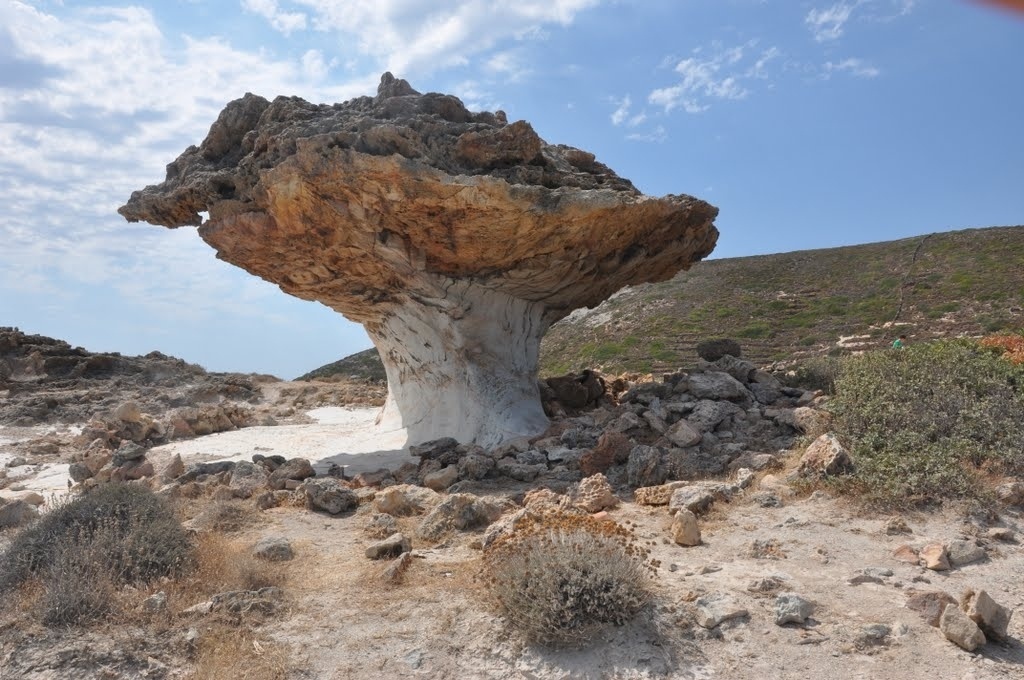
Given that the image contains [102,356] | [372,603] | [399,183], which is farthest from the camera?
[102,356]

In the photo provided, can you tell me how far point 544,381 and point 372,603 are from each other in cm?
905

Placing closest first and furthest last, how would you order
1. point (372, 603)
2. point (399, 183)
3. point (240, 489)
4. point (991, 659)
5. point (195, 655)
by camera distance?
point (991, 659) < point (195, 655) < point (372, 603) < point (240, 489) < point (399, 183)

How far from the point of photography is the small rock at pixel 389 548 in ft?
19.8

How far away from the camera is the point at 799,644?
410 cm

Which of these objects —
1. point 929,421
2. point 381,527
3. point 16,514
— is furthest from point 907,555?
point 16,514

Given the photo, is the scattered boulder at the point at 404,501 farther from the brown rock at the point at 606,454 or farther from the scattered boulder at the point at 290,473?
the scattered boulder at the point at 290,473

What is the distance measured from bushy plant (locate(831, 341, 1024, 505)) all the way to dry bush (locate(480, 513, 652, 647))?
8.79 feet

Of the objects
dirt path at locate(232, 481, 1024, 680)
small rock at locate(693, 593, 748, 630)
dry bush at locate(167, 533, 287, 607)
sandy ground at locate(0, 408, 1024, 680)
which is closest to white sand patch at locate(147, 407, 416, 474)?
dry bush at locate(167, 533, 287, 607)

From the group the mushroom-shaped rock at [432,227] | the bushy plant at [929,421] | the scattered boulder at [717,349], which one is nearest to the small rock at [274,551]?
the mushroom-shaped rock at [432,227]

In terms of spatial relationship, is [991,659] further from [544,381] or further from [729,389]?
[544,381]

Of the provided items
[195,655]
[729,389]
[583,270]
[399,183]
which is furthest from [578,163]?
[195,655]

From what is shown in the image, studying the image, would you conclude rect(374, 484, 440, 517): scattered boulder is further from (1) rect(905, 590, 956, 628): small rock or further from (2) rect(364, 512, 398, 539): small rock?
(1) rect(905, 590, 956, 628): small rock

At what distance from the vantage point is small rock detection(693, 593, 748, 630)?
438 cm

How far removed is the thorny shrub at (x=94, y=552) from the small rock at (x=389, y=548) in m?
1.47
